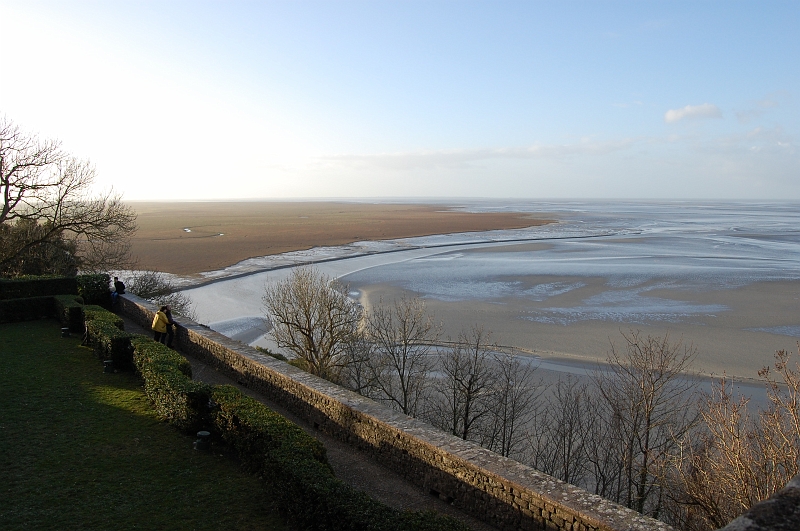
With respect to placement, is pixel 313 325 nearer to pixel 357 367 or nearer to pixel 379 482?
pixel 357 367

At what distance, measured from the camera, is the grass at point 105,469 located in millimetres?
6914

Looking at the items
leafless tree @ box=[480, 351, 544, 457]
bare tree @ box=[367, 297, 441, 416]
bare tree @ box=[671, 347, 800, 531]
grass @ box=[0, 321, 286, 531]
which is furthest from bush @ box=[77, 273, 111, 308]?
bare tree @ box=[671, 347, 800, 531]

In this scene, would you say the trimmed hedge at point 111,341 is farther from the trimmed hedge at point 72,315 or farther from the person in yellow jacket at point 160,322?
the trimmed hedge at point 72,315

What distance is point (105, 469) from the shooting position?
26.7ft

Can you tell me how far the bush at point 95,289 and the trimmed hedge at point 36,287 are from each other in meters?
0.40

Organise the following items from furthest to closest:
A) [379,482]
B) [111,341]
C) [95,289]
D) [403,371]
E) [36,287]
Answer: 1. [95,289]
2. [36,287]
3. [403,371]
4. [111,341]
5. [379,482]

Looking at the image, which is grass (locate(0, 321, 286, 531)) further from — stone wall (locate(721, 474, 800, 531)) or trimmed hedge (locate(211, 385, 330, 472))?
stone wall (locate(721, 474, 800, 531))

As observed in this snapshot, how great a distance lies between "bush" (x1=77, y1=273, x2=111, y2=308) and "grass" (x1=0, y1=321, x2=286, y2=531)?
8.88 meters

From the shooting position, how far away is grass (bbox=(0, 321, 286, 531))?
6.91 metres

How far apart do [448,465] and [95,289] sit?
18.6 metres

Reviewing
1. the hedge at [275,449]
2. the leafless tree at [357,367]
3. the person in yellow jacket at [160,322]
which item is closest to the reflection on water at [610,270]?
the leafless tree at [357,367]

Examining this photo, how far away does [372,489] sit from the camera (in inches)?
321

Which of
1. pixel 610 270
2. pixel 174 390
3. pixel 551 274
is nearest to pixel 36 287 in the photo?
pixel 174 390

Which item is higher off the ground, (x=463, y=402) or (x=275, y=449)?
(x=275, y=449)
